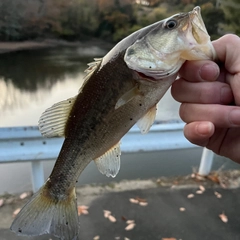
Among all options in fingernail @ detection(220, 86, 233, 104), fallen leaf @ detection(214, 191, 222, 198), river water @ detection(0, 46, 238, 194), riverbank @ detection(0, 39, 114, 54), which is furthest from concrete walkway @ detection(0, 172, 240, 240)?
fingernail @ detection(220, 86, 233, 104)

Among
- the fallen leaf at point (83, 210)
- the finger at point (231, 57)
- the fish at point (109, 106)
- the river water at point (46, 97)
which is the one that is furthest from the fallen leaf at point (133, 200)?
the finger at point (231, 57)

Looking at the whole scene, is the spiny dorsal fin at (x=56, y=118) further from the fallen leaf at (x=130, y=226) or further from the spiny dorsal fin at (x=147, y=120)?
the fallen leaf at (x=130, y=226)

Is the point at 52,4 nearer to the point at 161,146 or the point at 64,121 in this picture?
the point at 161,146

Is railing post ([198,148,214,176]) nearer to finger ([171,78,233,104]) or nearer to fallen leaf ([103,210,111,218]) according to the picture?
fallen leaf ([103,210,111,218])

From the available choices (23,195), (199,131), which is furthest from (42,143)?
(199,131)

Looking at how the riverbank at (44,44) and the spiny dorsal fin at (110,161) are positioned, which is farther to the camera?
the riverbank at (44,44)

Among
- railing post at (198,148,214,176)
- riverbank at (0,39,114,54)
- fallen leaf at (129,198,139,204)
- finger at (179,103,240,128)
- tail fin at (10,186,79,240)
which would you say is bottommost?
fallen leaf at (129,198,139,204)

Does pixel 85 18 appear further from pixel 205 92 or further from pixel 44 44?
pixel 205 92
